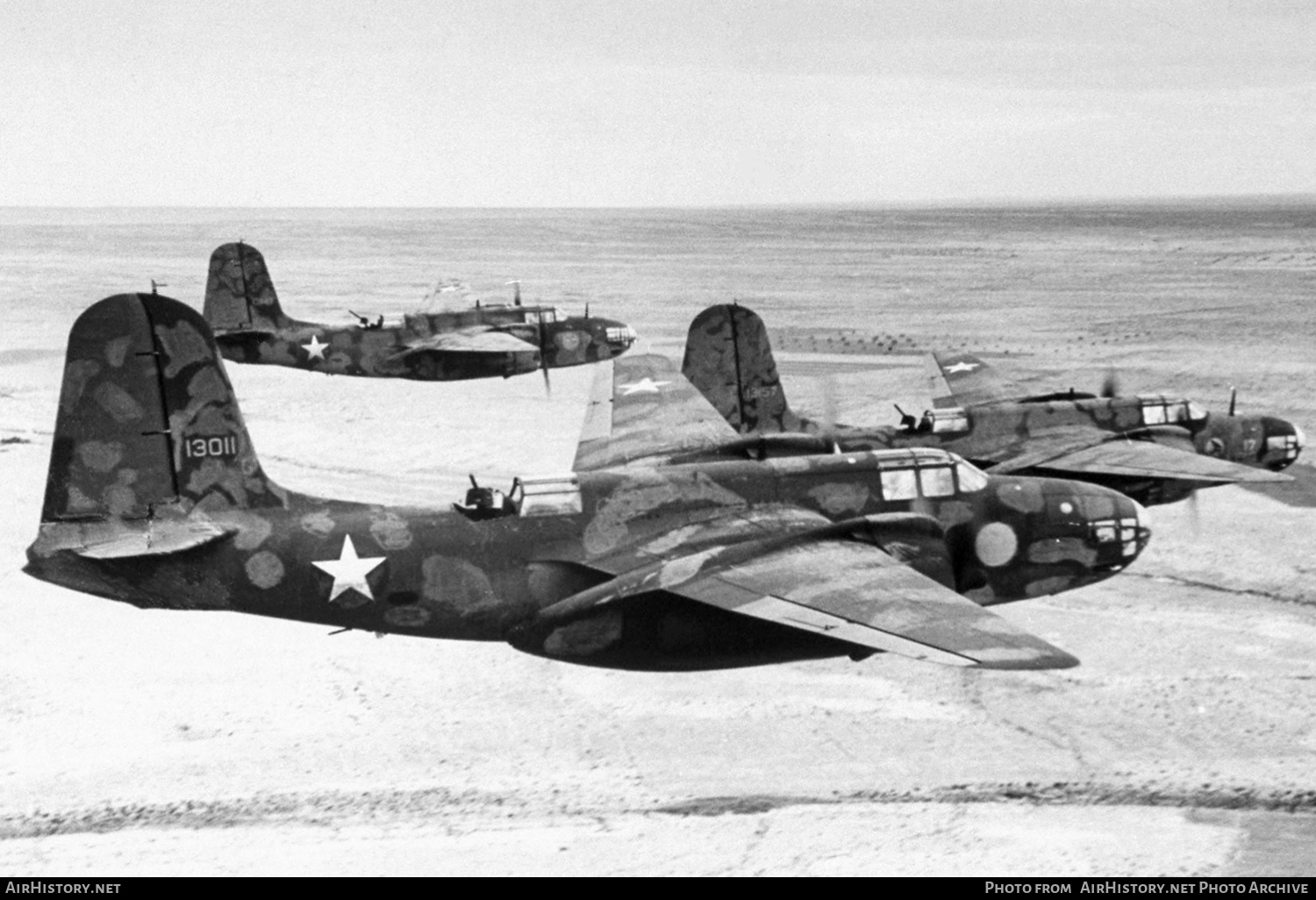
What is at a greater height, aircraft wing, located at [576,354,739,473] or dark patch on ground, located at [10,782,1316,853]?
aircraft wing, located at [576,354,739,473]

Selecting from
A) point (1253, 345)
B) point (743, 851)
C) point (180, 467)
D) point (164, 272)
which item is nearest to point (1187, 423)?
point (743, 851)

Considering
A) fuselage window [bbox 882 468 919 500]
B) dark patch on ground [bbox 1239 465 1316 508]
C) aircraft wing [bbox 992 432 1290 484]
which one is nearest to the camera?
fuselage window [bbox 882 468 919 500]

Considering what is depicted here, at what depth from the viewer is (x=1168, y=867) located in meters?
15.9

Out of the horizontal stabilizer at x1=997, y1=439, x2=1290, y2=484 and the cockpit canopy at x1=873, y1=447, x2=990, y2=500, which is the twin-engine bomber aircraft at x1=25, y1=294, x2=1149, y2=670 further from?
the horizontal stabilizer at x1=997, y1=439, x2=1290, y2=484

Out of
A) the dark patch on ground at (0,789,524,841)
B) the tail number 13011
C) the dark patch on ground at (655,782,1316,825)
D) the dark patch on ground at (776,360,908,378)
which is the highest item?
the tail number 13011

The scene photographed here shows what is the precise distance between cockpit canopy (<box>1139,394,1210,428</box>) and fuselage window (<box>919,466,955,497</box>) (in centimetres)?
1152

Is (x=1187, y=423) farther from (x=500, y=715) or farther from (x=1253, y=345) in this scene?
(x=1253, y=345)

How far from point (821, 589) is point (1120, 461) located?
13.3 meters

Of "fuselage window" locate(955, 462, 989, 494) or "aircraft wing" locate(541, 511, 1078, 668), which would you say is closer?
"aircraft wing" locate(541, 511, 1078, 668)

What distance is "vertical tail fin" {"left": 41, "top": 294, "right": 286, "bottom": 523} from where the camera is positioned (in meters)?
19.5

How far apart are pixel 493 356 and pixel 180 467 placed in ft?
100

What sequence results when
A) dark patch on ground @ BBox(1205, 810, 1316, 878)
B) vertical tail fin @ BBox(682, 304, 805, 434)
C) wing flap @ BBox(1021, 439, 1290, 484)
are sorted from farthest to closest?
1. vertical tail fin @ BBox(682, 304, 805, 434)
2. wing flap @ BBox(1021, 439, 1290, 484)
3. dark patch on ground @ BBox(1205, 810, 1316, 878)

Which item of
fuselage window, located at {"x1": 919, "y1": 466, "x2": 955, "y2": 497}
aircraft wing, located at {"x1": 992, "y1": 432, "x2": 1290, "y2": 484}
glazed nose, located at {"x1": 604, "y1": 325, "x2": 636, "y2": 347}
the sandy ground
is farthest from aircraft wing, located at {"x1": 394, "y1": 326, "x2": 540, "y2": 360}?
fuselage window, located at {"x1": 919, "y1": 466, "x2": 955, "y2": 497}

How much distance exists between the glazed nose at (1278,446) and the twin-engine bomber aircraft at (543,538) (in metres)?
12.5
